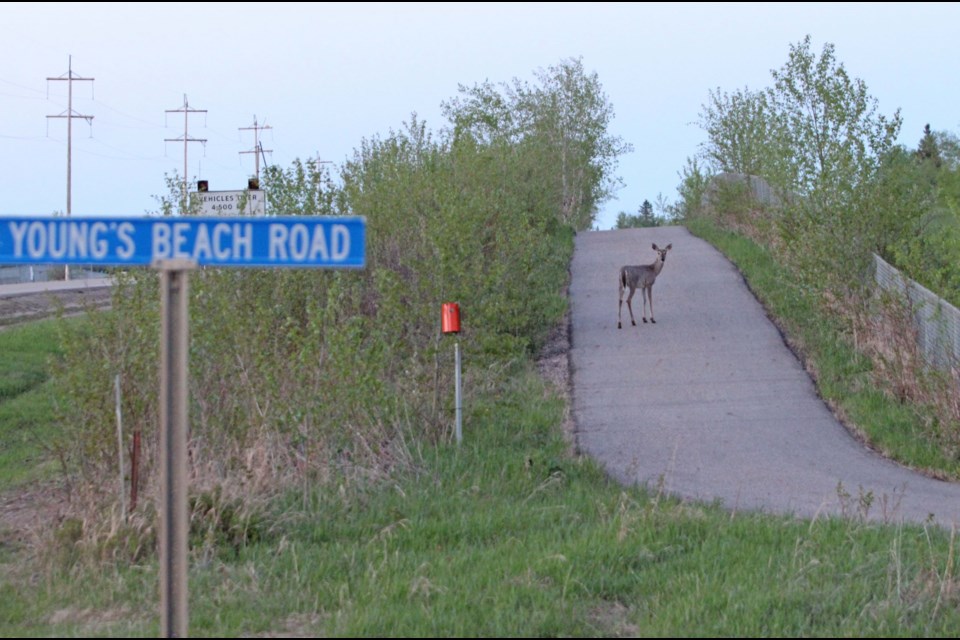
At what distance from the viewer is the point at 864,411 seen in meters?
14.1

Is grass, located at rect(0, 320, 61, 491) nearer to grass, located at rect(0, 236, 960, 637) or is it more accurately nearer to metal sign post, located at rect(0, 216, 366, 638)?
grass, located at rect(0, 236, 960, 637)

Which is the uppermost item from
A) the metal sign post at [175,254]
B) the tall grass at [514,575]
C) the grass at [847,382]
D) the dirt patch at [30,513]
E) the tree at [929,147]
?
the tree at [929,147]

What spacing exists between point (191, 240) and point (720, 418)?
10133 mm

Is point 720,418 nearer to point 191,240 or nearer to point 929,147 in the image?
point 191,240

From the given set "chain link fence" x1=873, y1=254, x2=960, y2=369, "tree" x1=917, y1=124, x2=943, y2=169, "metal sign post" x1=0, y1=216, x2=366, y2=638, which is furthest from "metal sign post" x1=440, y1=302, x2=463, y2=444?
"tree" x1=917, y1=124, x2=943, y2=169

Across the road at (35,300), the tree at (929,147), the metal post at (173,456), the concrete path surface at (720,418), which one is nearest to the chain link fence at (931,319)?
the concrete path surface at (720,418)

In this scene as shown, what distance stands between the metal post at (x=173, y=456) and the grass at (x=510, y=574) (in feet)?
4.62

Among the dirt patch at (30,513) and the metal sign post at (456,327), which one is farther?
the metal sign post at (456,327)

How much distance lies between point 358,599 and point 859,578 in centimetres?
304

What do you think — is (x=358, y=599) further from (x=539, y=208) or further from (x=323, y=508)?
(x=539, y=208)

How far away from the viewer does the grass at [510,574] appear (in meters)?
6.38

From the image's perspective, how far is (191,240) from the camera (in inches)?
204

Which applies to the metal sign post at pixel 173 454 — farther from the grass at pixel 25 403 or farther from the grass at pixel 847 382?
the grass at pixel 847 382

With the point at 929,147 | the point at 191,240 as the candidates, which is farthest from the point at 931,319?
the point at 929,147
